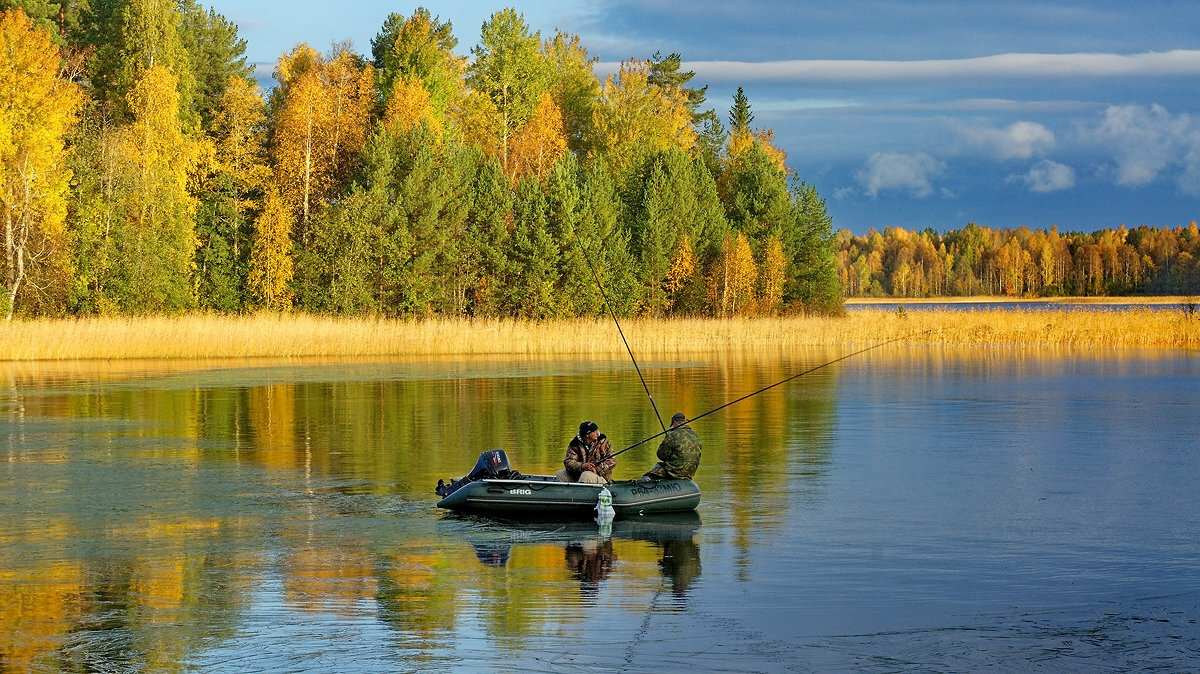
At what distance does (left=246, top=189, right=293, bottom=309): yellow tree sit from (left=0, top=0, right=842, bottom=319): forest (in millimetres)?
99

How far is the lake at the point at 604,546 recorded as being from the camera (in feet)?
33.1

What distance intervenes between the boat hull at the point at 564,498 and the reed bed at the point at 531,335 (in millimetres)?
30151

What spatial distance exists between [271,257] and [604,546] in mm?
50255

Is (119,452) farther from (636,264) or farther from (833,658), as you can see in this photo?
(636,264)

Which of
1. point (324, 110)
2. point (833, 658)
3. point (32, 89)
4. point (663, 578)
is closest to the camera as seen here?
point (833, 658)

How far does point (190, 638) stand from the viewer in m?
10.2

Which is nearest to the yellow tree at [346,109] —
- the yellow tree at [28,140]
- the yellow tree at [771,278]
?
the yellow tree at [28,140]

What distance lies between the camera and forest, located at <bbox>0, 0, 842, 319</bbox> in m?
54.9

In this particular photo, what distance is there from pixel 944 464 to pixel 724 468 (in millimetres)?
3492

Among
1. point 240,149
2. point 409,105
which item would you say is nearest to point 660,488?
point 240,149

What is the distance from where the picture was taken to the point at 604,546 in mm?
14234

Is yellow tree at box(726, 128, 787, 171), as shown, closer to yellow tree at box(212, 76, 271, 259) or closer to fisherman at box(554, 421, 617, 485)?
yellow tree at box(212, 76, 271, 259)

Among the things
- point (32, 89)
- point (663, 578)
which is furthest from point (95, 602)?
point (32, 89)

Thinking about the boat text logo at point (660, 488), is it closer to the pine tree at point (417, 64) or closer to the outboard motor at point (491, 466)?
the outboard motor at point (491, 466)
